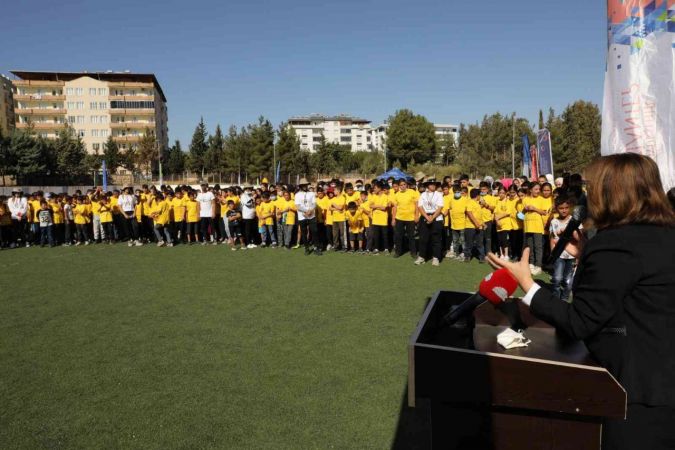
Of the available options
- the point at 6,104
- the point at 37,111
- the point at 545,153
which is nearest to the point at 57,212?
the point at 545,153

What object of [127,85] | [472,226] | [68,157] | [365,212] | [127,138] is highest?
[127,85]

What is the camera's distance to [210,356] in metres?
5.70

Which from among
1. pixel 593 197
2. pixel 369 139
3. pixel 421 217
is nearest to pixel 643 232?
pixel 593 197

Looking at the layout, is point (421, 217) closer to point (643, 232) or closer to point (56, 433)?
point (56, 433)

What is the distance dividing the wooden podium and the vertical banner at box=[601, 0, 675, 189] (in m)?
3.05

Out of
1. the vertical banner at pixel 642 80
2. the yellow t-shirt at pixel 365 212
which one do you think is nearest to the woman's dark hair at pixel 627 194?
the vertical banner at pixel 642 80

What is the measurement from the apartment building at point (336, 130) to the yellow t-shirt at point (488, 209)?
12681 cm

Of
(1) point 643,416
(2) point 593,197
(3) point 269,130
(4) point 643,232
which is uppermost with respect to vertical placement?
(3) point 269,130

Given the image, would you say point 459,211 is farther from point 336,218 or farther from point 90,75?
point 90,75

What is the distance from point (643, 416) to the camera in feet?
6.38

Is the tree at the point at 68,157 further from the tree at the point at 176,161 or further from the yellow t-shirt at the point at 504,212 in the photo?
the yellow t-shirt at the point at 504,212

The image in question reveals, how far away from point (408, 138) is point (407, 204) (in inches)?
2147

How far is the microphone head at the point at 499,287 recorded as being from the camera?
7.82 ft

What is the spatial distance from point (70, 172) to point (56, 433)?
62.4 m
